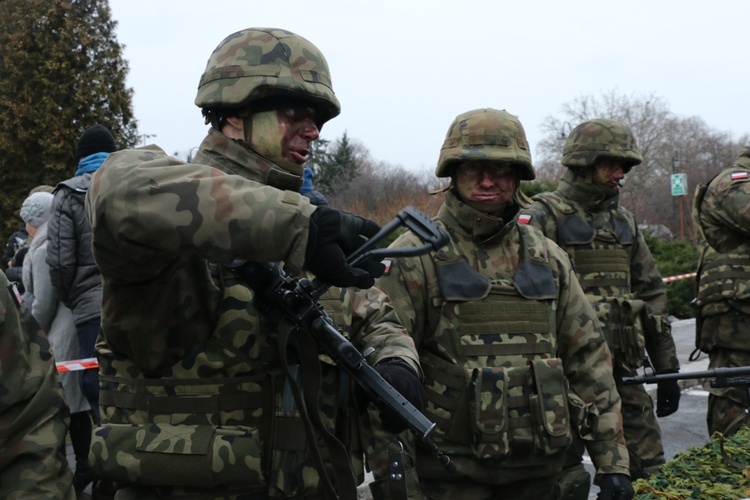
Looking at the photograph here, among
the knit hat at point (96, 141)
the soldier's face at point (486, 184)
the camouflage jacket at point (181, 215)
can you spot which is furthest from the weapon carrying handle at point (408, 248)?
the knit hat at point (96, 141)

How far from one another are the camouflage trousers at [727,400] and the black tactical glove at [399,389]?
3688mm

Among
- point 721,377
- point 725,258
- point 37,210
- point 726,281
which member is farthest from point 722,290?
A: point 37,210

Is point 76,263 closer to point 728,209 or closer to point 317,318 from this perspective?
point 317,318

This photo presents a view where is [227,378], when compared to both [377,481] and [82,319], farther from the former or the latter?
[82,319]

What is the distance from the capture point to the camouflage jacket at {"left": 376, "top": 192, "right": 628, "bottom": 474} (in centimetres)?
347

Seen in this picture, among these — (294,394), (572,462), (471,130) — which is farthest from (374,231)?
(572,462)

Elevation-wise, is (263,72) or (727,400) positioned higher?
(263,72)

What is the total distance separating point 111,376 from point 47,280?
341 cm

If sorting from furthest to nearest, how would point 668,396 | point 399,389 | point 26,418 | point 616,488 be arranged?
1. point 668,396
2. point 616,488
3. point 399,389
4. point 26,418

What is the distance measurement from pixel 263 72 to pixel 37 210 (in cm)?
385

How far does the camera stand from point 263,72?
2.53 m

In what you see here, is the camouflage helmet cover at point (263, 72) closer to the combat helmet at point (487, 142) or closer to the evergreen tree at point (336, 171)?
the combat helmet at point (487, 142)

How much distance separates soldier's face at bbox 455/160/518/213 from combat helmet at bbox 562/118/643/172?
1.97 m

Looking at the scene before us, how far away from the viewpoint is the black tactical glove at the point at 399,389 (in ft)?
7.85
